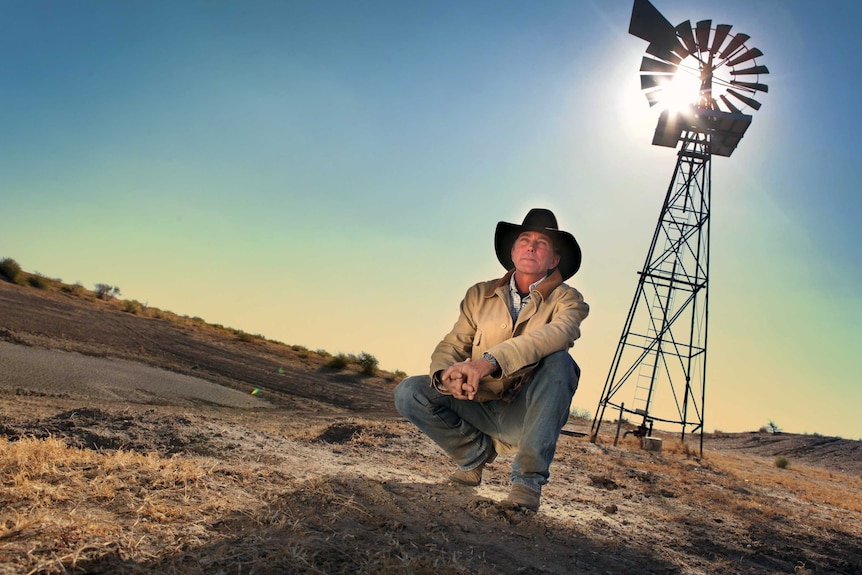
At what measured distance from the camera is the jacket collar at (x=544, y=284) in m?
4.07

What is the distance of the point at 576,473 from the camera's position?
6.71 metres

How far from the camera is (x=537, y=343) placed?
3.60m

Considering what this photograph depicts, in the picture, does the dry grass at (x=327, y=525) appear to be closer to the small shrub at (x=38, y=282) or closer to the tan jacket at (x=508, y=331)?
the tan jacket at (x=508, y=331)

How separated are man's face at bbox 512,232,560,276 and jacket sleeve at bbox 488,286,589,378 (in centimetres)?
49

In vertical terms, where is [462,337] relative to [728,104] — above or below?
below

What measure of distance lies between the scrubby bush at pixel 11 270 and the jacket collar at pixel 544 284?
99.9 ft

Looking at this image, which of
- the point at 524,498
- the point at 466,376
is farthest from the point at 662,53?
the point at 524,498

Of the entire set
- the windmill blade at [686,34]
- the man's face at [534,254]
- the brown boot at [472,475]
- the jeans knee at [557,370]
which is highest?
the windmill blade at [686,34]

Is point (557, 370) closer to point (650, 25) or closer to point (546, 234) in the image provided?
point (546, 234)

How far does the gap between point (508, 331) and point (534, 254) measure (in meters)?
0.62

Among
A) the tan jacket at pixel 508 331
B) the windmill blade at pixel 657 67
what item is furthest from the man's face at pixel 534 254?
the windmill blade at pixel 657 67

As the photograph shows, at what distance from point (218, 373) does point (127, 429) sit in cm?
1234

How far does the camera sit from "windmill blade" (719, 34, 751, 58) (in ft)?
50.6

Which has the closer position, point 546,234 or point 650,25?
point 546,234
